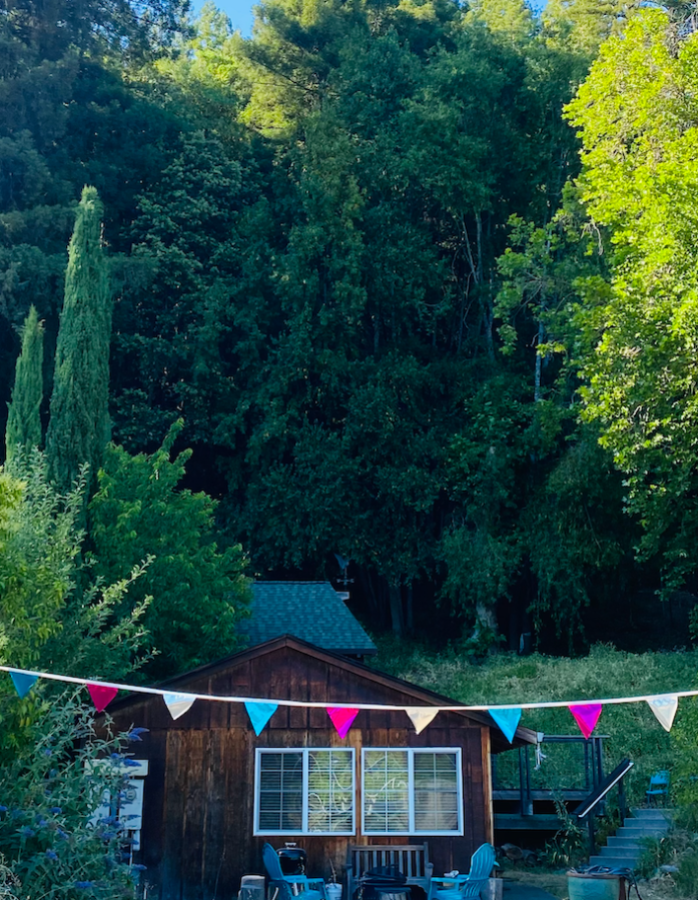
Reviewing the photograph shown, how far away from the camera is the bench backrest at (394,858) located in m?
12.7

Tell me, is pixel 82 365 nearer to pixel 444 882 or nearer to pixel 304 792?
pixel 304 792

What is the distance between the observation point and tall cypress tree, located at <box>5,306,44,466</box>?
59.2 ft

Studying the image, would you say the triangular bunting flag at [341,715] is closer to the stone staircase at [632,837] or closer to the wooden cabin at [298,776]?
the wooden cabin at [298,776]

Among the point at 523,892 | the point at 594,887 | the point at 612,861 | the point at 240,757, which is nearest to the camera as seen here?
the point at 594,887

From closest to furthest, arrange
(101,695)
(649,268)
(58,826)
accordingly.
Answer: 1. (58,826)
2. (101,695)
3. (649,268)

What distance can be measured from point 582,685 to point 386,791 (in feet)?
35.1

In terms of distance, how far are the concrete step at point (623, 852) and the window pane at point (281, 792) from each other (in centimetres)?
477

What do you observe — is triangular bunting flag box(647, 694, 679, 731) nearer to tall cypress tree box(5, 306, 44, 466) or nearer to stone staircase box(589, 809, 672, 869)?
stone staircase box(589, 809, 672, 869)

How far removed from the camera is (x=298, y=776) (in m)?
13.0

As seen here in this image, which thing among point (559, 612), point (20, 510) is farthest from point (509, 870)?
point (559, 612)

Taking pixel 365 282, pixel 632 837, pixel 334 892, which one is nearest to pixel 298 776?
pixel 334 892

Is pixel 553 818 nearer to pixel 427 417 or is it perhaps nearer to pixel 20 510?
pixel 20 510

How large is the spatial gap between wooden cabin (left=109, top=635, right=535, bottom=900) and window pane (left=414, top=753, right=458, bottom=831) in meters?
0.01

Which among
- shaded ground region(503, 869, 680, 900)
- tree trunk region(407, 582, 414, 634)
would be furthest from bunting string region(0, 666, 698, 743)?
tree trunk region(407, 582, 414, 634)
